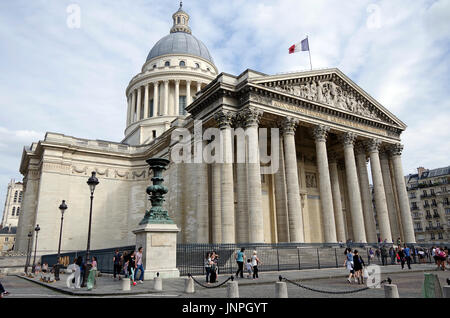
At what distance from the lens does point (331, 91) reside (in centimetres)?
3075

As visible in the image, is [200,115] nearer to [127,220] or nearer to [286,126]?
[286,126]

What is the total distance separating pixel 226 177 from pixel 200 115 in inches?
277

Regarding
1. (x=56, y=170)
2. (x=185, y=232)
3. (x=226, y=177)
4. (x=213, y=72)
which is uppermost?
(x=213, y=72)

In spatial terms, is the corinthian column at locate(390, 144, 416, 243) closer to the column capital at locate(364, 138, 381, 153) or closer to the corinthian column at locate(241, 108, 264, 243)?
the column capital at locate(364, 138, 381, 153)

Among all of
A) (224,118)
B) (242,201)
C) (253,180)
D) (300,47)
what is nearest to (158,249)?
(253,180)

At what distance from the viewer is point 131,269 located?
13.9 metres

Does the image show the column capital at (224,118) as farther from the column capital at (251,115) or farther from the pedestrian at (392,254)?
the pedestrian at (392,254)

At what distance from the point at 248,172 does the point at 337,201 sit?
1369 cm

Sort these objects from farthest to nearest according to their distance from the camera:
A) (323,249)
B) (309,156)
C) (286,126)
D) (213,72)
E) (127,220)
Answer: (213,72) < (127,220) < (309,156) < (286,126) < (323,249)

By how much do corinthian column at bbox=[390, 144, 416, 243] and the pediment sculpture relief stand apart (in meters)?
4.41

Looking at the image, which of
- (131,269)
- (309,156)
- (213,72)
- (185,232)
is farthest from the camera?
(213,72)

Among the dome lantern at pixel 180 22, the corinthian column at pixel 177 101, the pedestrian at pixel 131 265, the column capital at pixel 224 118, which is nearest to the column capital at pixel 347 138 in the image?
the column capital at pixel 224 118

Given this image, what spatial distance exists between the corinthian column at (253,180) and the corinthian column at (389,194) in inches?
702
